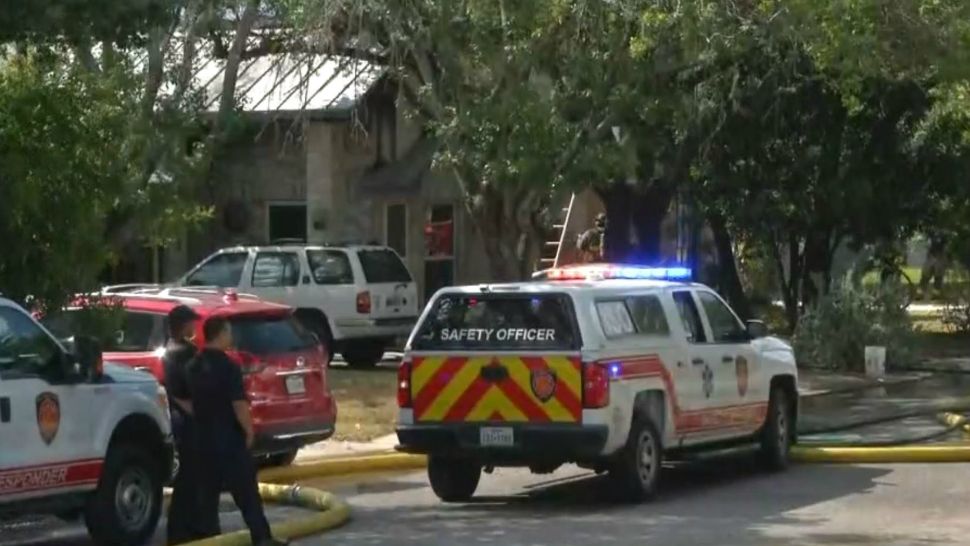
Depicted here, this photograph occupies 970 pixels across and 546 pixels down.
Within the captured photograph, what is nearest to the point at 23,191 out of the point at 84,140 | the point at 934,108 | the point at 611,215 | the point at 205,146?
the point at 84,140

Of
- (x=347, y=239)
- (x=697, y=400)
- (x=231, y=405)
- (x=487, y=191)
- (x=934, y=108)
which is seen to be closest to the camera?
(x=231, y=405)

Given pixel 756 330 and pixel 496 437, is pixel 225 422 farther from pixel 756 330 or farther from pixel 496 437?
pixel 756 330

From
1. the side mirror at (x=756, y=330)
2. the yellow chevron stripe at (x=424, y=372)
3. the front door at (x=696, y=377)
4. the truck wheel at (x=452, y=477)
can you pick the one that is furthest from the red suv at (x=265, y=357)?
the side mirror at (x=756, y=330)

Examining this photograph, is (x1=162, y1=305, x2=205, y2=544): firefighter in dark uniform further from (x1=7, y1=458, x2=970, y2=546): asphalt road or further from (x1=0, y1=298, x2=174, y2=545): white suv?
(x1=7, y1=458, x2=970, y2=546): asphalt road

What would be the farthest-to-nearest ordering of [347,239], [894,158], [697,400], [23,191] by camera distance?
1. [347,239]
2. [894,158]
3. [697,400]
4. [23,191]

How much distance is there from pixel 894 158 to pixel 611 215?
5.11 metres

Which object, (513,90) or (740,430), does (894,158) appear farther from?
(740,430)

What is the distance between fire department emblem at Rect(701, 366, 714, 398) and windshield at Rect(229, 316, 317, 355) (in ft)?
11.4

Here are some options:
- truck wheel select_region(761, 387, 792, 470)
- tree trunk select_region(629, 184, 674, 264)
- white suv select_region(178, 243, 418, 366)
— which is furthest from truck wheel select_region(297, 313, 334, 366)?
truck wheel select_region(761, 387, 792, 470)

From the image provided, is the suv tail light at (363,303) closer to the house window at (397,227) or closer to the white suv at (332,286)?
the white suv at (332,286)

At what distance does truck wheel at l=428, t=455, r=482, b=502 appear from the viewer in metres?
16.0

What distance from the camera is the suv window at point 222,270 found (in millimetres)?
28266

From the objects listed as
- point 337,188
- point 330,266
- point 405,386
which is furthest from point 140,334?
point 337,188

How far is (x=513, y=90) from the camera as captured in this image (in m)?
21.5
